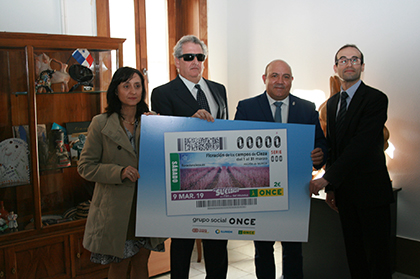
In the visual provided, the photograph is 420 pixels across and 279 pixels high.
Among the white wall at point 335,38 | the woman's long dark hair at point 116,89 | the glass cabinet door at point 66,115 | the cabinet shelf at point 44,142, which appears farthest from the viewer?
the white wall at point 335,38

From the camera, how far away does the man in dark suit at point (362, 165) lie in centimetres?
199

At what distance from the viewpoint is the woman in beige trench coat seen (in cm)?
187

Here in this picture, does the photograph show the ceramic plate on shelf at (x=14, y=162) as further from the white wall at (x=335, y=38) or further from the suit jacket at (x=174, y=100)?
the suit jacket at (x=174, y=100)

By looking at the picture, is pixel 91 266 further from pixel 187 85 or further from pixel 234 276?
pixel 187 85

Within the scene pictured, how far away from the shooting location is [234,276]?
2938 mm

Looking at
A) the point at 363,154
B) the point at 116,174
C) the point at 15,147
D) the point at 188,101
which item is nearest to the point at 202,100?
the point at 188,101

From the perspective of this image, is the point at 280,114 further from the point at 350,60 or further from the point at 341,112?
the point at 350,60

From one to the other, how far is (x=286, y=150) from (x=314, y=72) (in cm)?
187

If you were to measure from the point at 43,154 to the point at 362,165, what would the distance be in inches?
82.7

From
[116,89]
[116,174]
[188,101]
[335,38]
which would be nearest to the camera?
[116,174]

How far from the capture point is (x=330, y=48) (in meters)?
3.33

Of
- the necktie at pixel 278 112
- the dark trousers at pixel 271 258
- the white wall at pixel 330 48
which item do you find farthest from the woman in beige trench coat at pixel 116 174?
the white wall at pixel 330 48

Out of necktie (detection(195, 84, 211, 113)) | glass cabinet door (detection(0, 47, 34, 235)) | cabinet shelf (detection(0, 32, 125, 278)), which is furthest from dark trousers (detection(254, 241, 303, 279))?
glass cabinet door (detection(0, 47, 34, 235))

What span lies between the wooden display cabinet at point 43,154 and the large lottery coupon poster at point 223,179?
107 centimetres
